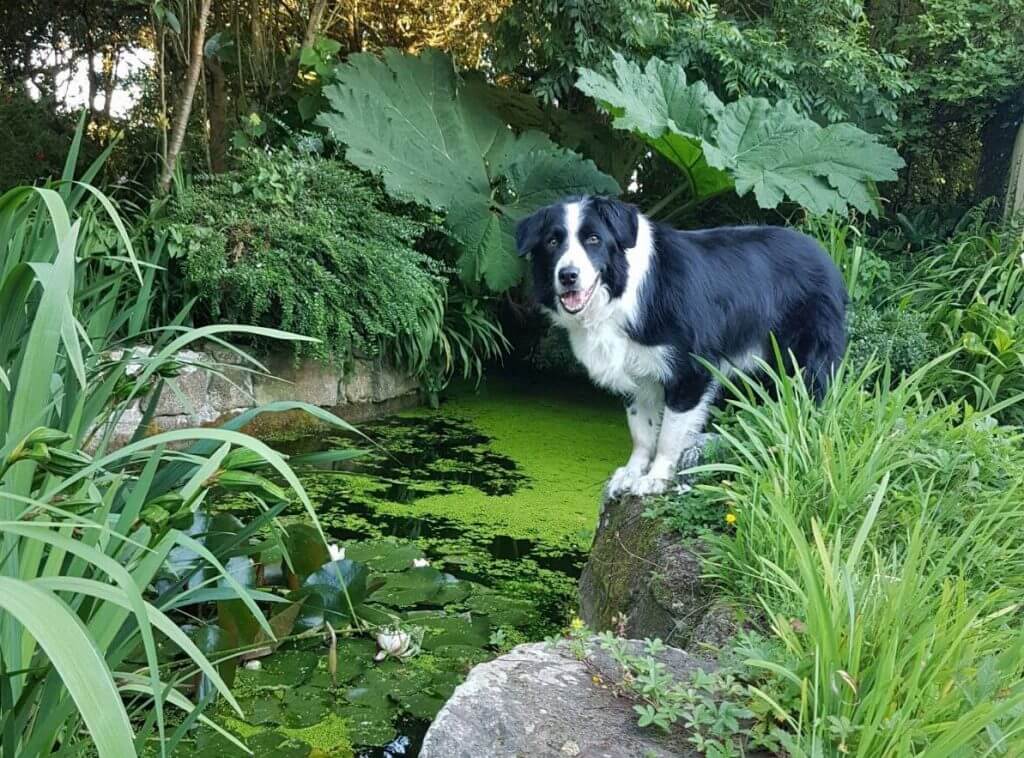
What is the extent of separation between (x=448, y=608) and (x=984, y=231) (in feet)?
14.6

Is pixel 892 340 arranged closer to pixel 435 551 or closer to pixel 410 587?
pixel 435 551

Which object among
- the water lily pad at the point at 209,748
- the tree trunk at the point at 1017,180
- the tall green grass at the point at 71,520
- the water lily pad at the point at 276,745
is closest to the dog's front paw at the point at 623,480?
the water lily pad at the point at 276,745

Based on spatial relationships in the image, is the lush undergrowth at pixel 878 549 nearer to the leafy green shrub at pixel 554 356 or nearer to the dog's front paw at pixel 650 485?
the dog's front paw at pixel 650 485

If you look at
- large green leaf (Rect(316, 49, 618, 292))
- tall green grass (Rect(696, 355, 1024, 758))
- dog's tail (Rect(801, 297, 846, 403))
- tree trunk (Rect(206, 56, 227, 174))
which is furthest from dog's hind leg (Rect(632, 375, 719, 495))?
tree trunk (Rect(206, 56, 227, 174))

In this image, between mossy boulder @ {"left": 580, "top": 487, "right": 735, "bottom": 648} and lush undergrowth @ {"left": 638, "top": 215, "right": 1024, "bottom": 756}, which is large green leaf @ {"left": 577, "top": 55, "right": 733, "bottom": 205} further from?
mossy boulder @ {"left": 580, "top": 487, "right": 735, "bottom": 648}

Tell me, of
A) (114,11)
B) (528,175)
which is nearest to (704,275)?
(528,175)

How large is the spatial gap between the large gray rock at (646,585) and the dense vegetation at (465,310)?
2.9 inches

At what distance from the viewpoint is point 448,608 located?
2.73 metres

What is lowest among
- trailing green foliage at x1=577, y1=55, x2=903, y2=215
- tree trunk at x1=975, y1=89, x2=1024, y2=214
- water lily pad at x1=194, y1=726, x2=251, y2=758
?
water lily pad at x1=194, y1=726, x2=251, y2=758

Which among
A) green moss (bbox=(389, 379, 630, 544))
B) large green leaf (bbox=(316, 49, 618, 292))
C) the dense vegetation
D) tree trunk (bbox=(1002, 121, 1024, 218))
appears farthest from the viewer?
tree trunk (bbox=(1002, 121, 1024, 218))

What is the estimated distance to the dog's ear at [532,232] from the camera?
288cm

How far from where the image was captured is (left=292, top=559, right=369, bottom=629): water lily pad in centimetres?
227

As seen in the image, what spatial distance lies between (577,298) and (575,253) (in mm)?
140

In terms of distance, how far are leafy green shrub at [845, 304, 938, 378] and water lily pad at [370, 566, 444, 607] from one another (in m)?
2.32
